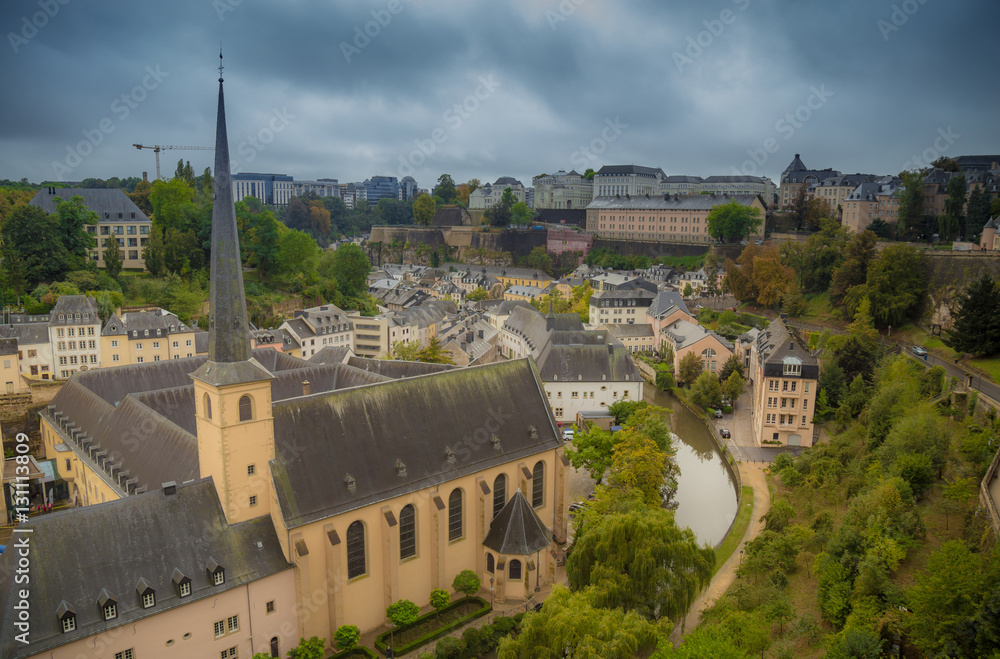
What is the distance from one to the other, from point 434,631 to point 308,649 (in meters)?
5.02

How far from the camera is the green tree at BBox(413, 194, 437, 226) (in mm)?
160625

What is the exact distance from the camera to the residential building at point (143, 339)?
5534cm

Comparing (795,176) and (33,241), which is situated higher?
(795,176)

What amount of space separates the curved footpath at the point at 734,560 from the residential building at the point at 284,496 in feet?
21.2

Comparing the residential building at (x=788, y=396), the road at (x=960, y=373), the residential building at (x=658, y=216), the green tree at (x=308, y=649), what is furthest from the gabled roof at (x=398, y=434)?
the residential building at (x=658, y=216)

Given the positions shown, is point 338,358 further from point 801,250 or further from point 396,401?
point 801,250

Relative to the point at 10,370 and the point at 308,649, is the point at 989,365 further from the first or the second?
the point at 10,370

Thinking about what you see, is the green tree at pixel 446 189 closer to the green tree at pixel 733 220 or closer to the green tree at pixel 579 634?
the green tree at pixel 733 220

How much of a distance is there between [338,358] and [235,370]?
30.4 m

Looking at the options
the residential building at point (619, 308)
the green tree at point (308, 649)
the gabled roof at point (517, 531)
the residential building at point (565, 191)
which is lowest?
the green tree at point (308, 649)

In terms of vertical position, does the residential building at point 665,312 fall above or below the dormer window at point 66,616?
above

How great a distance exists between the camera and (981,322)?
148 feet

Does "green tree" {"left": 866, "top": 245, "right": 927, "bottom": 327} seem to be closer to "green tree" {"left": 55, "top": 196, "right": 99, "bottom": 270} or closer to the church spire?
the church spire

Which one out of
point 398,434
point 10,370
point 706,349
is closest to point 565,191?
point 706,349
